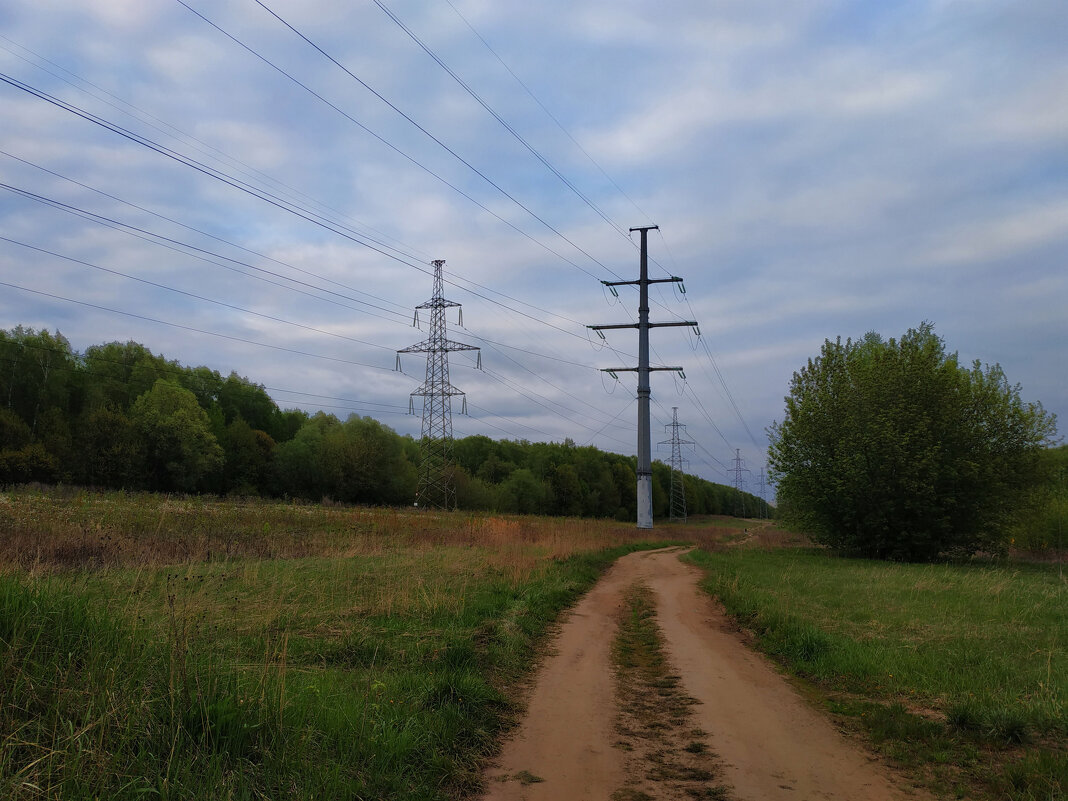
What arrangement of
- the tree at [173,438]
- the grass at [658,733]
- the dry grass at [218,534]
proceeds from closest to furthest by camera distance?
the grass at [658,733]
the dry grass at [218,534]
the tree at [173,438]

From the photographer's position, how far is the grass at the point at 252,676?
12.9 ft

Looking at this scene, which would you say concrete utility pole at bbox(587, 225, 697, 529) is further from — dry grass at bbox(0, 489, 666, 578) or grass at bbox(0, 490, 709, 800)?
grass at bbox(0, 490, 709, 800)

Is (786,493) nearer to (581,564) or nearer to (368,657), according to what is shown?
(581,564)

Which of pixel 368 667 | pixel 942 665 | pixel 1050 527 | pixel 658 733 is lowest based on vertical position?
pixel 1050 527

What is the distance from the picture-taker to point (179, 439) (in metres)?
56.6

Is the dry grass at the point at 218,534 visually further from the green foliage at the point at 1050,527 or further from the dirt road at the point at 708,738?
the green foliage at the point at 1050,527

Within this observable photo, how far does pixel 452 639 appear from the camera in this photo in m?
8.93

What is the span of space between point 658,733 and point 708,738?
19.2 inches

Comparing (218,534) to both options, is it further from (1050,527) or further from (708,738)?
(1050,527)

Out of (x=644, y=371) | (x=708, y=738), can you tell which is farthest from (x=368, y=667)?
(x=644, y=371)

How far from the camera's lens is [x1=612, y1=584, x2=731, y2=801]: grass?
5.24 m

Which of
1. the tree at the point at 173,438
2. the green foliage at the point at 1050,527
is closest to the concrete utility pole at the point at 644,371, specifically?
the green foliage at the point at 1050,527

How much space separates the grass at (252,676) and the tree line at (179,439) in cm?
4343

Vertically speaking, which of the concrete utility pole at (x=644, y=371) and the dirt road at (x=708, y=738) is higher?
the concrete utility pole at (x=644, y=371)
